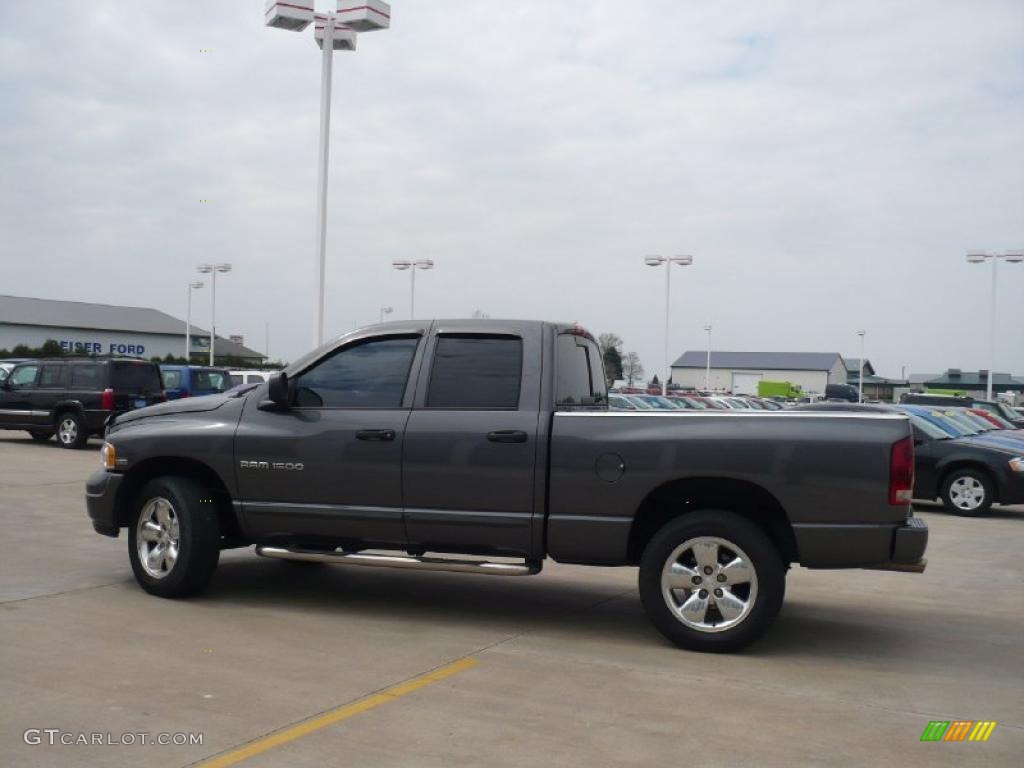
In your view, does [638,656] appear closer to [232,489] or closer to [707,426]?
[707,426]

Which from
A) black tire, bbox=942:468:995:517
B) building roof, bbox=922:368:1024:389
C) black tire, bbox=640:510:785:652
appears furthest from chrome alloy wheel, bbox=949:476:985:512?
building roof, bbox=922:368:1024:389

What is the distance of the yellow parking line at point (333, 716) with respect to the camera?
4.52m

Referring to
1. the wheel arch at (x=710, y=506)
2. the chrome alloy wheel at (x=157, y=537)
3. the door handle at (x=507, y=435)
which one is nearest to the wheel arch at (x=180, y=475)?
the chrome alloy wheel at (x=157, y=537)

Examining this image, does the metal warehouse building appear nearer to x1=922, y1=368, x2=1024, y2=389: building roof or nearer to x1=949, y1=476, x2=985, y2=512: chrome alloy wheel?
x1=922, y1=368, x2=1024, y2=389: building roof

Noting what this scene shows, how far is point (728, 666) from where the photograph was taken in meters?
6.25

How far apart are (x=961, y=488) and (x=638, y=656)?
35.1 ft

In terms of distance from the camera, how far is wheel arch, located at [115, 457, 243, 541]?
7777 millimetres

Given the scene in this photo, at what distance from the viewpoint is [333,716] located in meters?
5.07

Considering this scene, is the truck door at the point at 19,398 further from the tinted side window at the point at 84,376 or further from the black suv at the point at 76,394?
the tinted side window at the point at 84,376

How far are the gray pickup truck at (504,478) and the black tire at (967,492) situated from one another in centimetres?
938

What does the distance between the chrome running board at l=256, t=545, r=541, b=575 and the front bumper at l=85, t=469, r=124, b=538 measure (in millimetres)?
1158

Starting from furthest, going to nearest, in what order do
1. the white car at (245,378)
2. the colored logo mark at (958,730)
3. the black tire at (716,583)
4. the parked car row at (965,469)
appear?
1. the white car at (245,378)
2. the parked car row at (965,469)
3. the black tire at (716,583)
4. the colored logo mark at (958,730)

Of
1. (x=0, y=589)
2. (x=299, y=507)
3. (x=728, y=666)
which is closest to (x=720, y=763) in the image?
(x=728, y=666)

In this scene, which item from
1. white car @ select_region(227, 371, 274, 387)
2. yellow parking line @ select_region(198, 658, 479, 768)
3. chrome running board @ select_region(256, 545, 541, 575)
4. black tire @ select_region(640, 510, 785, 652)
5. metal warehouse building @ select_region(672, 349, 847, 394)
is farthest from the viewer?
metal warehouse building @ select_region(672, 349, 847, 394)
